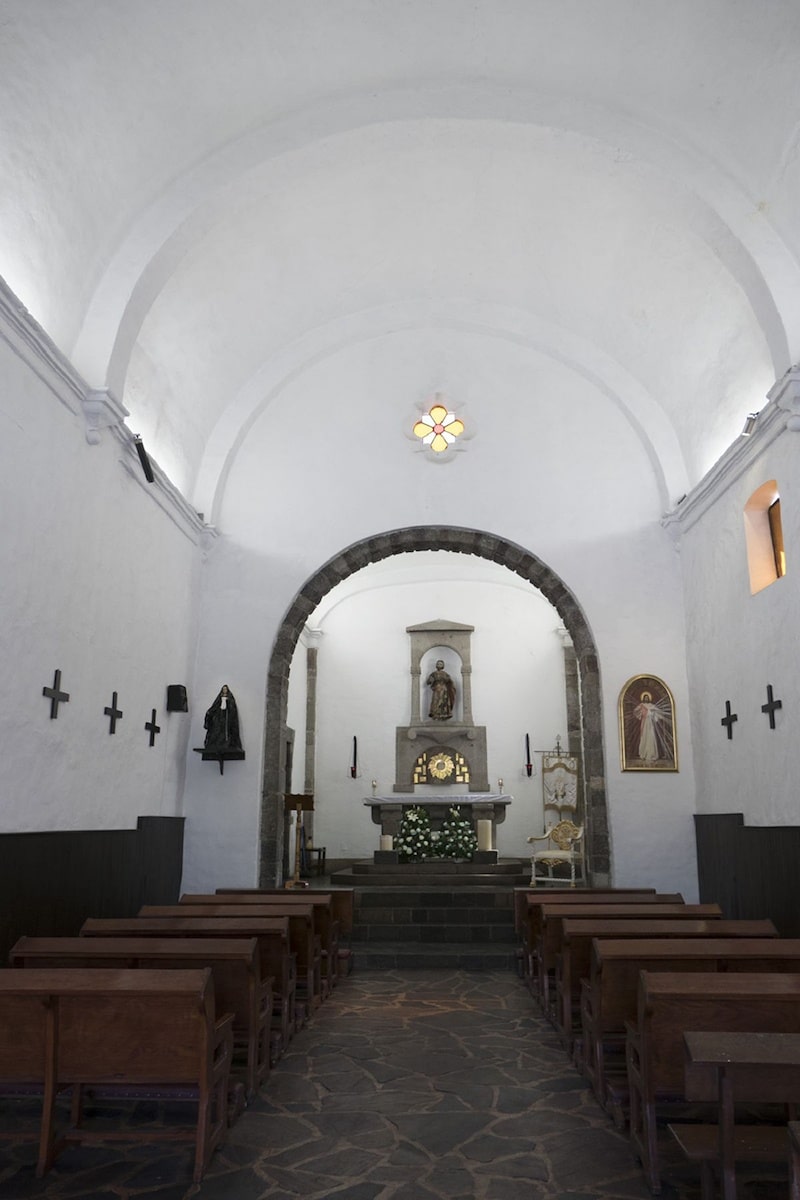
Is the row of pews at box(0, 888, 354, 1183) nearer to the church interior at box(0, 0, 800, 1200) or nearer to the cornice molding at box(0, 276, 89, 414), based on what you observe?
the church interior at box(0, 0, 800, 1200)

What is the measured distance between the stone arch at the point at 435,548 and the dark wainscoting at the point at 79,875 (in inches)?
48.6

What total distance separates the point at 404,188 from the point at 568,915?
23.7 feet

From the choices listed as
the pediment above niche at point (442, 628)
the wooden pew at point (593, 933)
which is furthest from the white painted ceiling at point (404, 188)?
the pediment above niche at point (442, 628)

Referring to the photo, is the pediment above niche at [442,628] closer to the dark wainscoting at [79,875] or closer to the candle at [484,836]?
the candle at [484,836]

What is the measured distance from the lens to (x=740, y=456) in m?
8.81

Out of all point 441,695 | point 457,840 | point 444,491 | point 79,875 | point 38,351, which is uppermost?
point 444,491

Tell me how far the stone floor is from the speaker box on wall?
473 centimetres

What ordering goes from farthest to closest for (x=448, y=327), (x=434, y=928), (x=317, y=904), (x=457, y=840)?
1. (x=457, y=840)
2. (x=448, y=327)
3. (x=434, y=928)
4. (x=317, y=904)

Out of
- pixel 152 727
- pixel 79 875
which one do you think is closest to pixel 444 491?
pixel 152 727

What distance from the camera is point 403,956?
921cm

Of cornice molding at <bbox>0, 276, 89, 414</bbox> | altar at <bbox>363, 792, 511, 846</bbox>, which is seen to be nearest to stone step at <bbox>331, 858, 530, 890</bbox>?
altar at <bbox>363, 792, 511, 846</bbox>

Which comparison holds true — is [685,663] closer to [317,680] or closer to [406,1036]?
[406,1036]

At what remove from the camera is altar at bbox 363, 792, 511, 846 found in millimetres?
13938

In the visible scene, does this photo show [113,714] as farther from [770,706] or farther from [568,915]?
[770,706]
